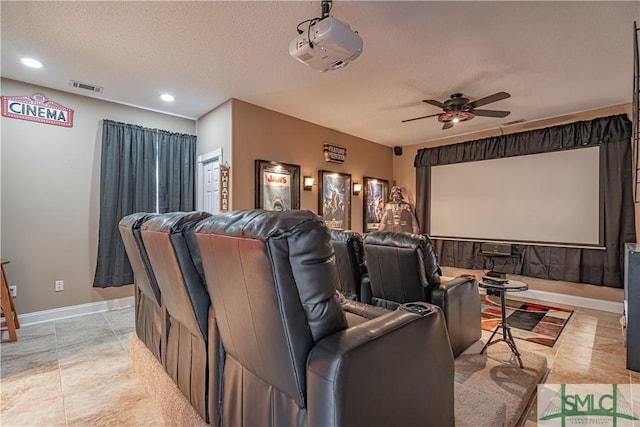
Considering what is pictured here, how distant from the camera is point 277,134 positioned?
4.53 metres

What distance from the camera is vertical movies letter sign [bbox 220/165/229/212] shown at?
4.07 meters

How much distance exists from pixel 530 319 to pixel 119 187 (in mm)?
5386

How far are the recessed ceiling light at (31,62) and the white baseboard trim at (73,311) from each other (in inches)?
105

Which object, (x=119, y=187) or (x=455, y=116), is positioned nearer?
(x=455, y=116)

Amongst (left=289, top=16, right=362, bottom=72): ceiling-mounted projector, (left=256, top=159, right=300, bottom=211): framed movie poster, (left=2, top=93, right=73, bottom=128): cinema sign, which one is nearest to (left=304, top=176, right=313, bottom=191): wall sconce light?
(left=256, top=159, right=300, bottom=211): framed movie poster

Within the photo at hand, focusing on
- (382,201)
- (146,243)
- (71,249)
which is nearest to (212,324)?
(146,243)

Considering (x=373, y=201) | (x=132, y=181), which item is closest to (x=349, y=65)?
(x=132, y=181)

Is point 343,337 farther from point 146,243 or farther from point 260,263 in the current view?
point 146,243

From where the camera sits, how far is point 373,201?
20.5 ft

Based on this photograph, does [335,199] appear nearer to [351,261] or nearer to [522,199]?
[351,261]

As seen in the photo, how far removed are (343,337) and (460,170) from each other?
5.50 meters

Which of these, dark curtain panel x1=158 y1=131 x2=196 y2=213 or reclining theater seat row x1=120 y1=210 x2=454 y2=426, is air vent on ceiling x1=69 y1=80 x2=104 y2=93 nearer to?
dark curtain panel x1=158 y1=131 x2=196 y2=213

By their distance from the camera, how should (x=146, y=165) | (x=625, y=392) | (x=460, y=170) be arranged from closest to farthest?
(x=625, y=392) < (x=146, y=165) < (x=460, y=170)

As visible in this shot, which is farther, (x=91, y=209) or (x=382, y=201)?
(x=382, y=201)
